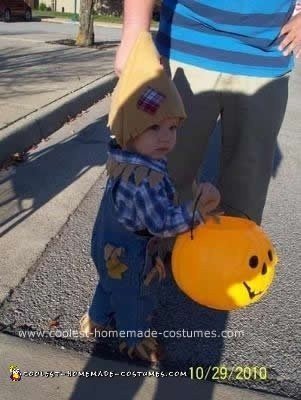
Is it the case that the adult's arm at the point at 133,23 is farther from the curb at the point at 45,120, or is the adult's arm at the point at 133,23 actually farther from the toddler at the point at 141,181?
the curb at the point at 45,120

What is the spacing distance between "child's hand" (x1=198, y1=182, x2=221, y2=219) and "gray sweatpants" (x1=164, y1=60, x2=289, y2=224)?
2.09 ft

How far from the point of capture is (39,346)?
2.40m

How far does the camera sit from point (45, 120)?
18.6 ft

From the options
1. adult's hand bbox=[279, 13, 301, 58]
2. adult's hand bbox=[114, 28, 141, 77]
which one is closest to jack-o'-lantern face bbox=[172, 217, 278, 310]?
adult's hand bbox=[114, 28, 141, 77]

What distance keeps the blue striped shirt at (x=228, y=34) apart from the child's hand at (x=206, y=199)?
683 millimetres

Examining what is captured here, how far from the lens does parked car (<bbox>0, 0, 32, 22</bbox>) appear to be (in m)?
26.0

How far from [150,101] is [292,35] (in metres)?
0.78

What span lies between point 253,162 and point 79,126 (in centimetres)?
385

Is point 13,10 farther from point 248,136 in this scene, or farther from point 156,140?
→ point 156,140

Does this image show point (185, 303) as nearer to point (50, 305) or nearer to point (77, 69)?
point (50, 305)

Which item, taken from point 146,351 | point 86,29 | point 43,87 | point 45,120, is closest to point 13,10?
point 86,29

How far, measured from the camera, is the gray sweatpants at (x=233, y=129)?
7.92 feet

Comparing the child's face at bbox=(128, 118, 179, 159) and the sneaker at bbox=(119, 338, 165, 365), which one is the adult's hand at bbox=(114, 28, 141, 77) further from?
the sneaker at bbox=(119, 338, 165, 365)
